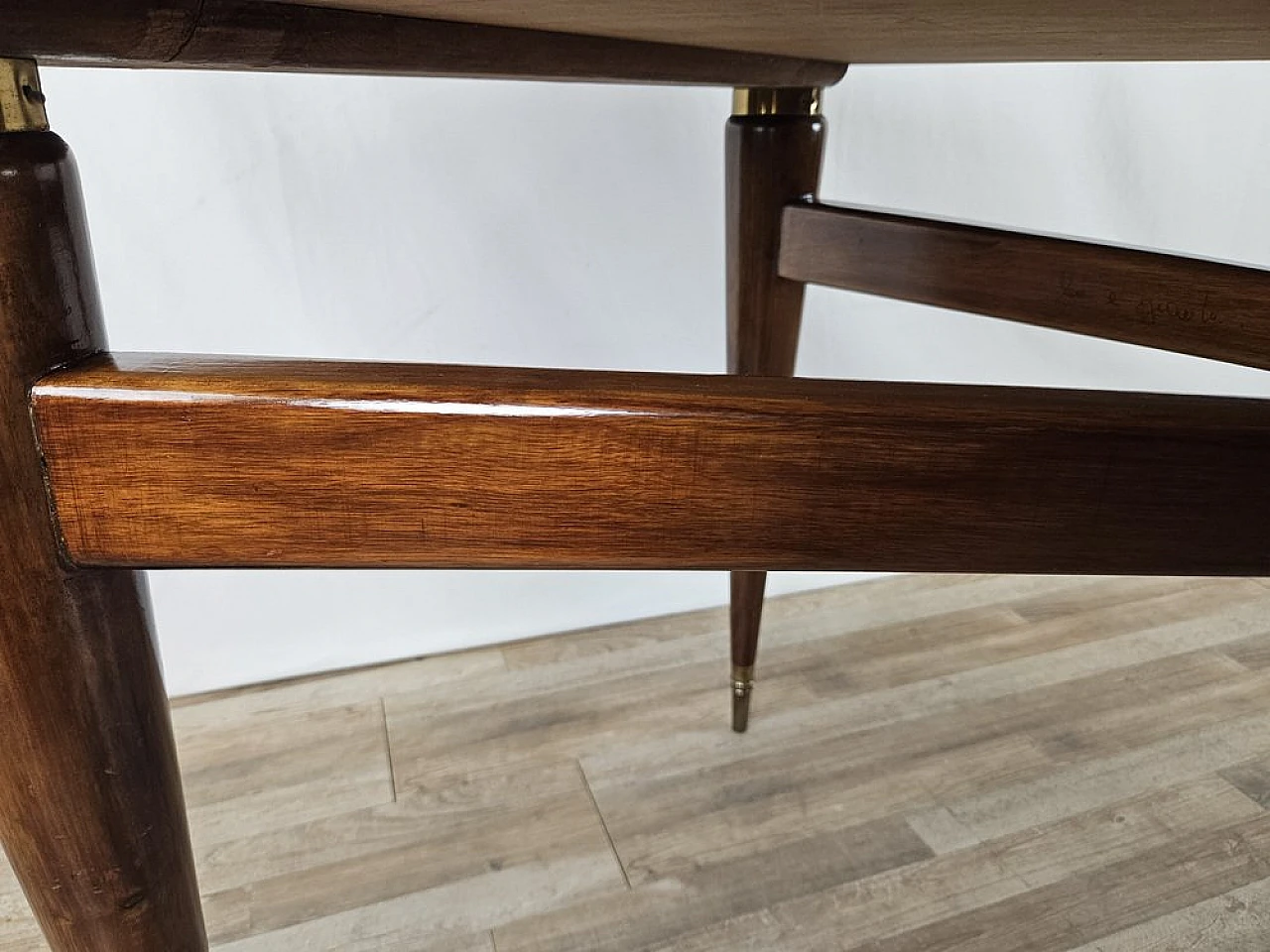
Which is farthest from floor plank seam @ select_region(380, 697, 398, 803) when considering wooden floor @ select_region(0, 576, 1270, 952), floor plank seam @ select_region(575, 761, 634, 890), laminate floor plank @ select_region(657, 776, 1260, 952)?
laminate floor plank @ select_region(657, 776, 1260, 952)

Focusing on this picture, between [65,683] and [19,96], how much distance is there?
0.16m

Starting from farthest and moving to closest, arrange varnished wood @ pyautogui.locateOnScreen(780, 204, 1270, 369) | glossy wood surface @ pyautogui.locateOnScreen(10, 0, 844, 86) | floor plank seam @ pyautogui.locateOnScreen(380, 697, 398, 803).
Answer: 1. floor plank seam @ pyautogui.locateOnScreen(380, 697, 398, 803)
2. varnished wood @ pyautogui.locateOnScreen(780, 204, 1270, 369)
3. glossy wood surface @ pyautogui.locateOnScreen(10, 0, 844, 86)

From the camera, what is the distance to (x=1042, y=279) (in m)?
0.59

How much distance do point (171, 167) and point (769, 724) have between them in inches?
28.4

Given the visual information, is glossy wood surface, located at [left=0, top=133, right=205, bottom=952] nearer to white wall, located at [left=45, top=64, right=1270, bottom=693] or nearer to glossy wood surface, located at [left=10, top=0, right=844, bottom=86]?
glossy wood surface, located at [left=10, top=0, right=844, bottom=86]

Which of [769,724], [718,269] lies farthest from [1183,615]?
[718,269]

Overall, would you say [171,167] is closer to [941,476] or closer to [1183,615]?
[941,476]

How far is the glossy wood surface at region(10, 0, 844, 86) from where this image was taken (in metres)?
0.26

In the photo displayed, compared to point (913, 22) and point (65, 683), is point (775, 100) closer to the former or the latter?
point (913, 22)

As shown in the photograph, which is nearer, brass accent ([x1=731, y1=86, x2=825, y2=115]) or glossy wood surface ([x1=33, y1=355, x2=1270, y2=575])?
glossy wood surface ([x1=33, y1=355, x2=1270, y2=575])

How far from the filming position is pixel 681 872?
0.75 m

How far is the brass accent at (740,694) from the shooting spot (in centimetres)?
88

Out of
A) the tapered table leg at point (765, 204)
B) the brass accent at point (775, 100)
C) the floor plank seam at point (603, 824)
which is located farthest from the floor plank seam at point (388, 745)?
the brass accent at point (775, 100)

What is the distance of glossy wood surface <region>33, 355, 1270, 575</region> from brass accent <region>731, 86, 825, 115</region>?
0.43m
